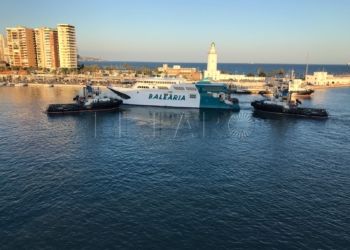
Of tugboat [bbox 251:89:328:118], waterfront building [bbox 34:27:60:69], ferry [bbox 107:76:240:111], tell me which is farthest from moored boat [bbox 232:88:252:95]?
waterfront building [bbox 34:27:60:69]

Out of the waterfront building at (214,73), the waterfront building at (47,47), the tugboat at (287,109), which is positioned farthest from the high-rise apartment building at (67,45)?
the tugboat at (287,109)

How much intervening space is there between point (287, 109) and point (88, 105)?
52.5 metres

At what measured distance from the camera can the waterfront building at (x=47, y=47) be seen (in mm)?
173125

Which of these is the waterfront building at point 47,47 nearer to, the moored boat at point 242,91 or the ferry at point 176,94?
the ferry at point 176,94

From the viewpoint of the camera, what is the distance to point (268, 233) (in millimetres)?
20906

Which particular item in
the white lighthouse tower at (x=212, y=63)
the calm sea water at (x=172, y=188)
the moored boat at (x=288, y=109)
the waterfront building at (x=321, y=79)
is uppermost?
the white lighthouse tower at (x=212, y=63)

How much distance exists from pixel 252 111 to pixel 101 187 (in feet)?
184

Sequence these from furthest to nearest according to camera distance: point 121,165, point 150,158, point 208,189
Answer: point 150,158 < point 121,165 < point 208,189

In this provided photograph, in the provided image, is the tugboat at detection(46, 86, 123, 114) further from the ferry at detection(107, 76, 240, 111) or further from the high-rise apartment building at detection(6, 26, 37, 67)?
the high-rise apartment building at detection(6, 26, 37, 67)

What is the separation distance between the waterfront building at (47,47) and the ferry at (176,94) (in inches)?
4652

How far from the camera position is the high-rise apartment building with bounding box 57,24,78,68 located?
17012 centimetres

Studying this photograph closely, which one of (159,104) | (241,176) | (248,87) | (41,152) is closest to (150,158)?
(241,176)

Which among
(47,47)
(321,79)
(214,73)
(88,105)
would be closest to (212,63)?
(214,73)

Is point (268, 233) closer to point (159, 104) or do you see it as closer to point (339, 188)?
point (339, 188)
